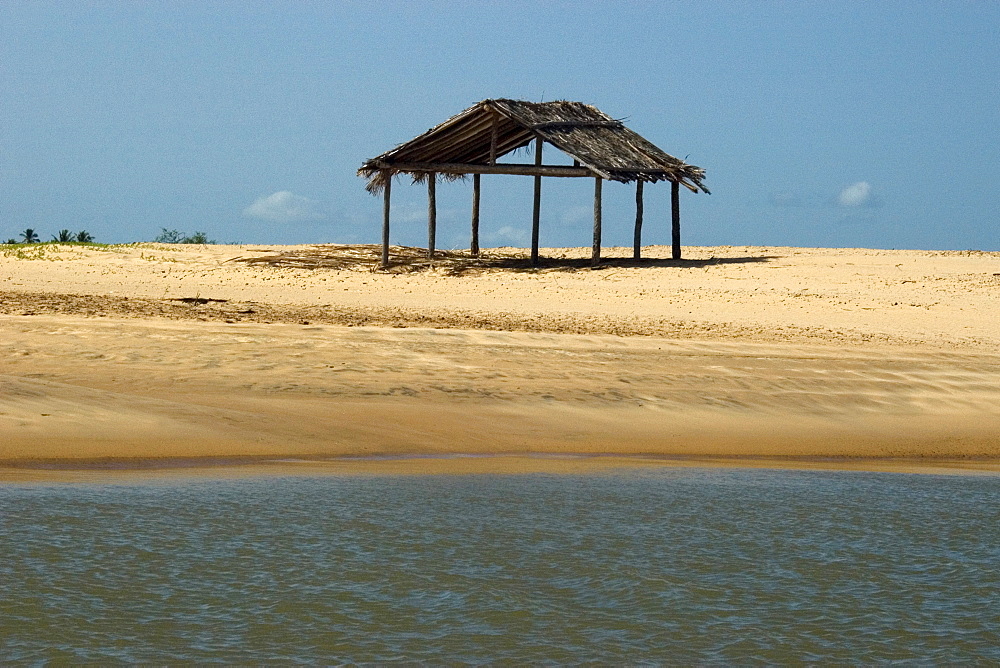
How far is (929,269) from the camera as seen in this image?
82.0ft

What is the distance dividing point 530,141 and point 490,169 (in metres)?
1.95

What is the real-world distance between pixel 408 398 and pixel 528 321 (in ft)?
24.0

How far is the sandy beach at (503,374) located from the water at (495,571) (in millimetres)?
1313

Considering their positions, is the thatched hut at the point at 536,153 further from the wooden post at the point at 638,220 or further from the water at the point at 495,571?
the water at the point at 495,571

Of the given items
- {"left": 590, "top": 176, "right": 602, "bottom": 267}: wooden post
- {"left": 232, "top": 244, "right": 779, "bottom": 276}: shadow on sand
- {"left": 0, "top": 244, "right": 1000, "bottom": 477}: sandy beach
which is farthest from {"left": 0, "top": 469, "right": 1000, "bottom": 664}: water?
{"left": 590, "top": 176, "right": 602, "bottom": 267}: wooden post

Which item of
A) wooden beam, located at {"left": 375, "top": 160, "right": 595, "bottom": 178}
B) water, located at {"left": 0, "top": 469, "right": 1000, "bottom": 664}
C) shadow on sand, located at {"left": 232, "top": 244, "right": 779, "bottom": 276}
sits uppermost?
wooden beam, located at {"left": 375, "top": 160, "right": 595, "bottom": 178}

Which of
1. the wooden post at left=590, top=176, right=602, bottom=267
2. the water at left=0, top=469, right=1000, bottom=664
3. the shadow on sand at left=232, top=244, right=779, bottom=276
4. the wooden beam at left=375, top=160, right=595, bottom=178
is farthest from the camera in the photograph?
the wooden beam at left=375, top=160, right=595, bottom=178

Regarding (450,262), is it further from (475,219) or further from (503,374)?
(503,374)

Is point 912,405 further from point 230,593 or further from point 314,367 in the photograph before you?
point 230,593

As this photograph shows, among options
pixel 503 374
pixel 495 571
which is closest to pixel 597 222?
pixel 503 374

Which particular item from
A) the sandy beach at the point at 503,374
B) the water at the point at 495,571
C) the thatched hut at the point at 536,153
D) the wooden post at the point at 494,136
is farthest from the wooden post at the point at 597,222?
the water at the point at 495,571

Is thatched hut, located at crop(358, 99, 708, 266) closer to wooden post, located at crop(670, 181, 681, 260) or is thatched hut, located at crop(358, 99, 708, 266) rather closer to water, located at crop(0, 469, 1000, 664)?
wooden post, located at crop(670, 181, 681, 260)

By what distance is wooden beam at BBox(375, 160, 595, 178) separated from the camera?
28203mm

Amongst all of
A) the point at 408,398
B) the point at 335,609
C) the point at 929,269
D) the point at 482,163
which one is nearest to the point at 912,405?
the point at 408,398
